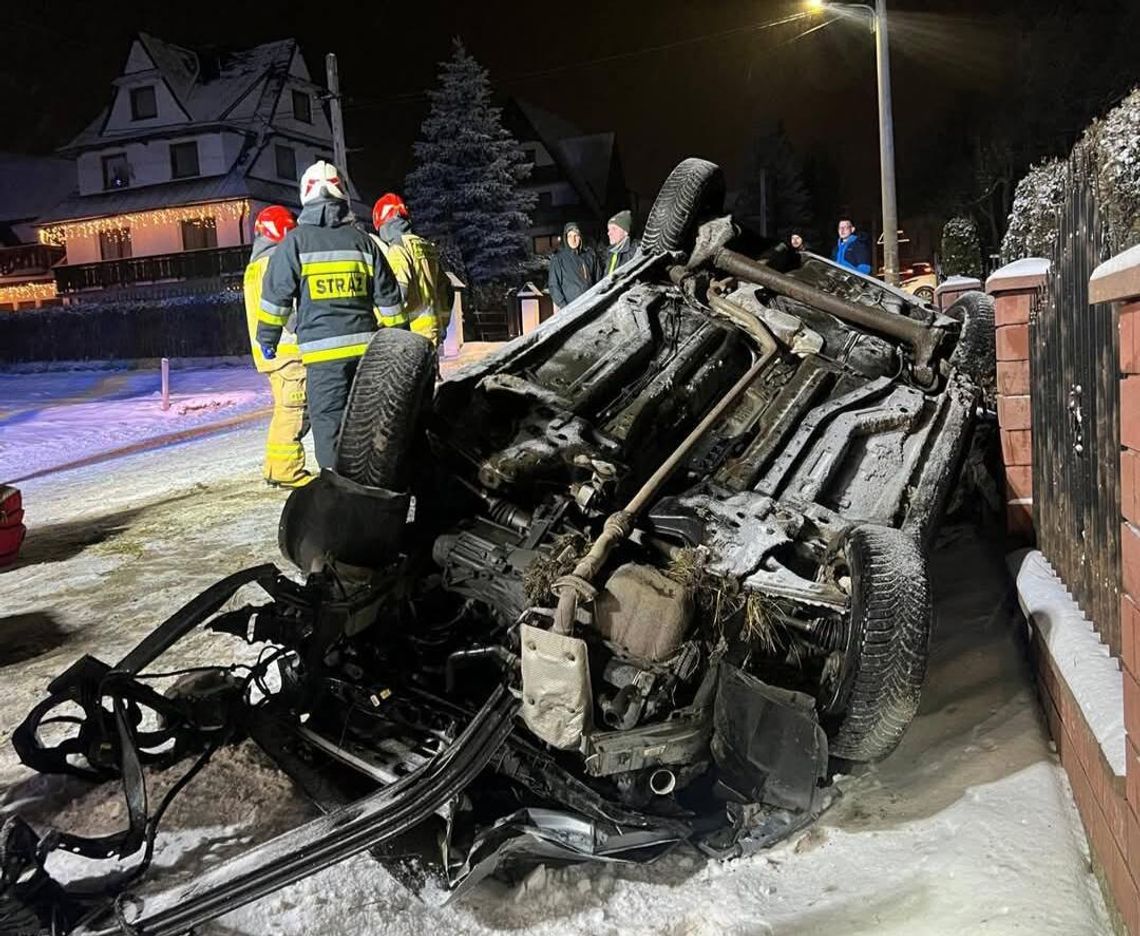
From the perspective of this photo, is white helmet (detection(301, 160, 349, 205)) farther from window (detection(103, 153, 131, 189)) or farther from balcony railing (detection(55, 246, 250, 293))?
window (detection(103, 153, 131, 189))

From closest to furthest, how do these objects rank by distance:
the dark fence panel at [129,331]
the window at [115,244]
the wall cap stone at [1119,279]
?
the wall cap stone at [1119,279] < the dark fence panel at [129,331] < the window at [115,244]

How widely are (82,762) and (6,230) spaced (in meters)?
43.2

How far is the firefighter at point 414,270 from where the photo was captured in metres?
6.62

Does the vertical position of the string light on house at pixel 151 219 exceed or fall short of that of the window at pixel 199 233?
it exceeds it

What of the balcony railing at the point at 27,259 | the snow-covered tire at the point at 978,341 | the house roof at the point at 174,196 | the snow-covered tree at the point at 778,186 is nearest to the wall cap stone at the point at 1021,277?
the snow-covered tire at the point at 978,341

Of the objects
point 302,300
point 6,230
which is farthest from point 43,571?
point 6,230

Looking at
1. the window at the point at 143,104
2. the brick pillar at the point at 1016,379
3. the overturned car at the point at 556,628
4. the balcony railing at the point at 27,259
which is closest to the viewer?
the overturned car at the point at 556,628

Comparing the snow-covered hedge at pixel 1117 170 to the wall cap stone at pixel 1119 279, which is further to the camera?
the snow-covered hedge at pixel 1117 170

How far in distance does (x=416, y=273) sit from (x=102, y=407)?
983 cm

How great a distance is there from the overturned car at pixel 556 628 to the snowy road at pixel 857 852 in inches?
5.1

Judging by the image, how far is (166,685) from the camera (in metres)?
4.00

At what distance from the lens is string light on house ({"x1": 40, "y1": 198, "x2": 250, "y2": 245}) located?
28.9m

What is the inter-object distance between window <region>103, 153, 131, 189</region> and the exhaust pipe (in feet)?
109

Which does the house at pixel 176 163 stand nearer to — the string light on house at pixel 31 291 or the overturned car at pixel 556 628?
the string light on house at pixel 31 291
